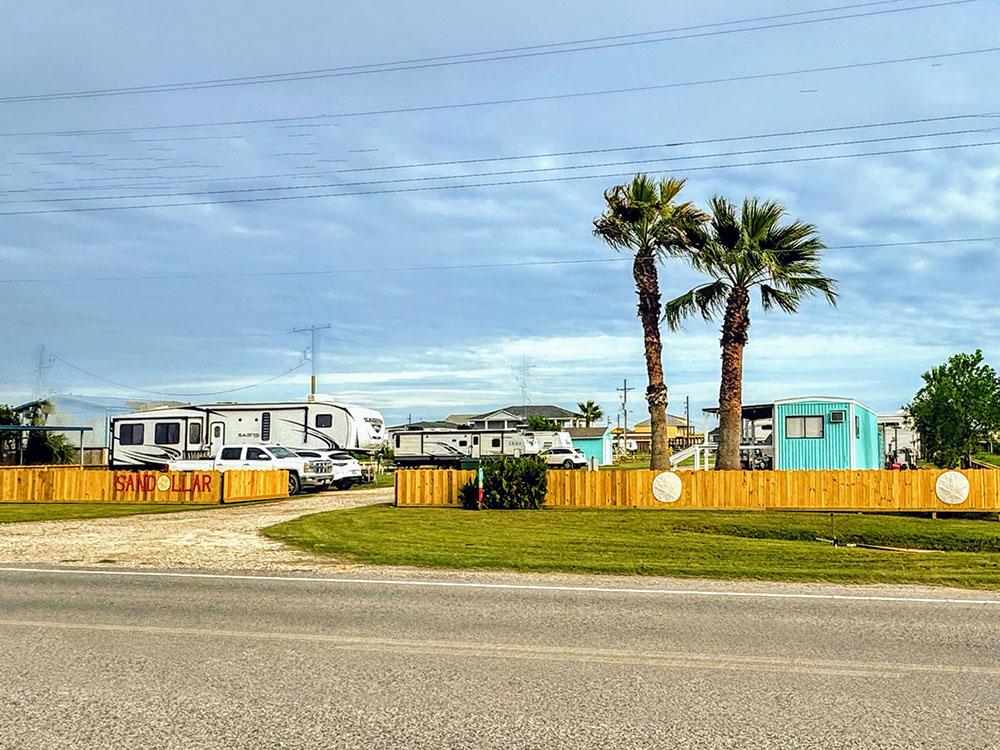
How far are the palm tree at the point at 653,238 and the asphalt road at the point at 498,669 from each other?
1720 cm

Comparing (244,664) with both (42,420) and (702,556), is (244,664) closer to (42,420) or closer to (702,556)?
(702,556)

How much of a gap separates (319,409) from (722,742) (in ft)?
113

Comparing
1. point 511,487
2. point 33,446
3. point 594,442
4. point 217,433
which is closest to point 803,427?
point 511,487

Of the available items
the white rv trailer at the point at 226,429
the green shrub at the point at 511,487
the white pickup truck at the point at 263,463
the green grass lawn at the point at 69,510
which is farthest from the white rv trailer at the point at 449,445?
the green shrub at the point at 511,487

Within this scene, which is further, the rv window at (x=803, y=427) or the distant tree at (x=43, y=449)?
the distant tree at (x=43, y=449)

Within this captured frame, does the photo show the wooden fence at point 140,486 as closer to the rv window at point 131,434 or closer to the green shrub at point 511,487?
the rv window at point 131,434

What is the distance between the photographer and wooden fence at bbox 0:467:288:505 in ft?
101

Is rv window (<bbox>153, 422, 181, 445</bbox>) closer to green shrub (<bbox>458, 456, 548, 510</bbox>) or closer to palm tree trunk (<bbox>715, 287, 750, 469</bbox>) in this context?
green shrub (<bbox>458, 456, 548, 510</bbox>)

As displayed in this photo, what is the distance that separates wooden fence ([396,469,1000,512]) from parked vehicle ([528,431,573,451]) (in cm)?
2271

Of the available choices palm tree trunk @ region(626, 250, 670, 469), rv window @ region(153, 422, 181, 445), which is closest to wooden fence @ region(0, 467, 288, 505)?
rv window @ region(153, 422, 181, 445)

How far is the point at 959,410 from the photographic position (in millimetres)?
42469

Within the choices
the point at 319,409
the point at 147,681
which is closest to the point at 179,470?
the point at 319,409

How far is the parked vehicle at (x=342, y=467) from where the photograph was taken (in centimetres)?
3584

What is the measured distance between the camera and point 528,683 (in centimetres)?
725
